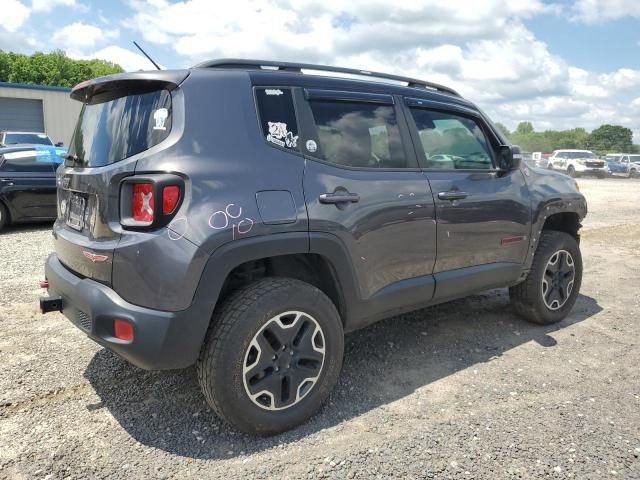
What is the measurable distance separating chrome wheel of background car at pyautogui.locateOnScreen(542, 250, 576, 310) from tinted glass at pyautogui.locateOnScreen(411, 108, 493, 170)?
3.68 feet

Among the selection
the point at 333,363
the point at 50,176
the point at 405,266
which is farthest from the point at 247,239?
the point at 50,176

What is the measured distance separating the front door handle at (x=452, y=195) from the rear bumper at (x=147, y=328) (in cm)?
175

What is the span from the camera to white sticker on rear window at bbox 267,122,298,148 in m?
2.79

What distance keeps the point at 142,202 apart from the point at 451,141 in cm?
230

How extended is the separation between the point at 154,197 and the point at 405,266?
162 centimetres

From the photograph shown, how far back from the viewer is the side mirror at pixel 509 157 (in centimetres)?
395

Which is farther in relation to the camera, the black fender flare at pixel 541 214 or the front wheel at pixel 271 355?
the black fender flare at pixel 541 214

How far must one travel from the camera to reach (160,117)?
2582 millimetres

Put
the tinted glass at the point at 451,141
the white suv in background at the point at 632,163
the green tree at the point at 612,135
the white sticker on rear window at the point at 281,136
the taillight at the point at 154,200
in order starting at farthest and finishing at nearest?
1. the green tree at the point at 612,135
2. the white suv in background at the point at 632,163
3. the tinted glass at the point at 451,141
4. the white sticker on rear window at the point at 281,136
5. the taillight at the point at 154,200

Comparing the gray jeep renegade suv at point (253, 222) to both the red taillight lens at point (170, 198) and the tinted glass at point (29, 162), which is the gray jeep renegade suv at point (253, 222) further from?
the tinted glass at point (29, 162)

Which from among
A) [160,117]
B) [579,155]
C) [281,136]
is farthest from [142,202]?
[579,155]

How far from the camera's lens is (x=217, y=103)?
265cm

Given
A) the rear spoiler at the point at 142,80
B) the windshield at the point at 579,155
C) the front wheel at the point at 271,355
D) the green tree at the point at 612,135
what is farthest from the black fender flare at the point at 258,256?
the green tree at the point at 612,135

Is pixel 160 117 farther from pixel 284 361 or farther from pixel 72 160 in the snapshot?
pixel 284 361
